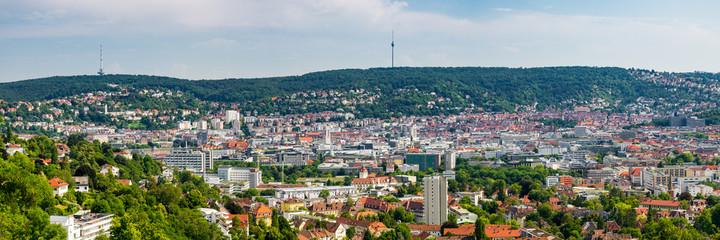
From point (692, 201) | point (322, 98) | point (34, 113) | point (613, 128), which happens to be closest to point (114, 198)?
point (692, 201)

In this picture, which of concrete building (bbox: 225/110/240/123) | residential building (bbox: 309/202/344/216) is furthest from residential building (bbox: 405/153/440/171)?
concrete building (bbox: 225/110/240/123)

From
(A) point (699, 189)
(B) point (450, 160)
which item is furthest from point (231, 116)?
(A) point (699, 189)

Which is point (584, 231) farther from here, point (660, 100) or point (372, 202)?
point (660, 100)

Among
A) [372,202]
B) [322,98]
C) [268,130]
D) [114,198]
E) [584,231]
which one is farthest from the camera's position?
[322,98]

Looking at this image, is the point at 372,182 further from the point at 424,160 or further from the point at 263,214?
the point at 263,214

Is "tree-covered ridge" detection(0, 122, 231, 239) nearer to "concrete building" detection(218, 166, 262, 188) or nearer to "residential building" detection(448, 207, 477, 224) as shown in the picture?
"residential building" detection(448, 207, 477, 224)
